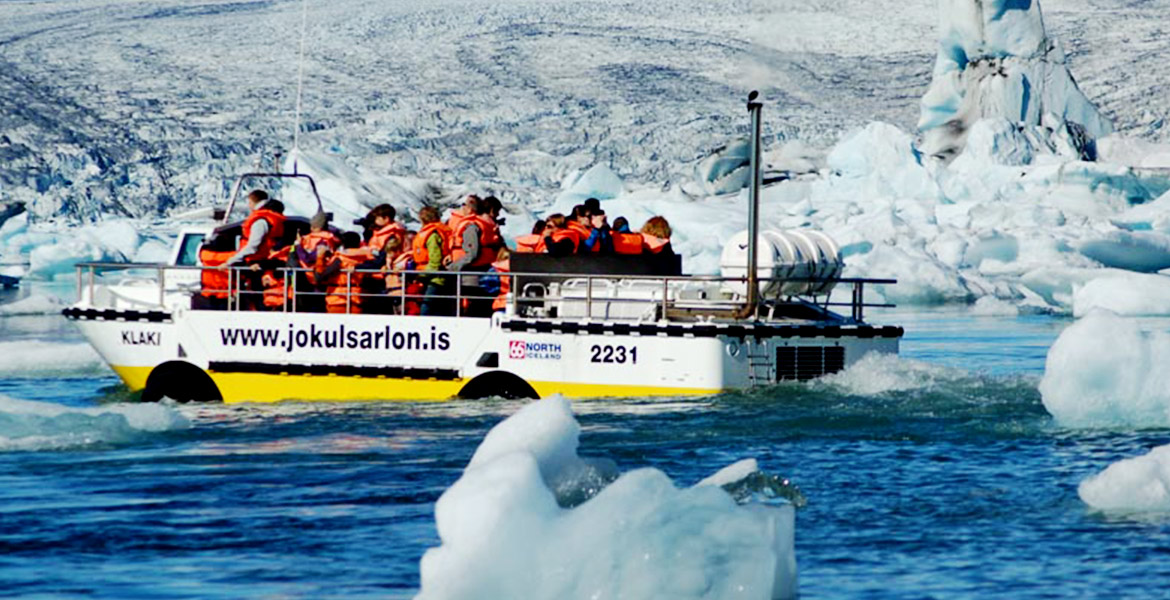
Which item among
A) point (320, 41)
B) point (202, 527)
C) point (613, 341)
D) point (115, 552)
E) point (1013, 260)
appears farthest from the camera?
point (320, 41)

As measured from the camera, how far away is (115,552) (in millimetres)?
7254

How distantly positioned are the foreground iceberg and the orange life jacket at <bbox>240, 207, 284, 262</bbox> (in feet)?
23.3

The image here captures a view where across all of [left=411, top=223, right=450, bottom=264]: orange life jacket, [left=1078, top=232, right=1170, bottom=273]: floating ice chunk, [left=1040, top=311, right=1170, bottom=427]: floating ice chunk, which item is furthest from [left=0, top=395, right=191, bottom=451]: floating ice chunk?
[left=1078, top=232, right=1170, bottom=273]: floating ice chunk

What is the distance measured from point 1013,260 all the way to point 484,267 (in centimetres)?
1709

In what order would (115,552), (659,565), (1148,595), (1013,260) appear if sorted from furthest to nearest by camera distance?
(1013,260)
(115,552)
(1148,595)
(659,565)

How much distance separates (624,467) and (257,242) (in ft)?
14.2

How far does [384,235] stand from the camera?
41.6 ft

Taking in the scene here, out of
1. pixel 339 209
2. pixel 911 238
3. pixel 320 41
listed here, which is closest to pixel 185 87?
pixel 320 41

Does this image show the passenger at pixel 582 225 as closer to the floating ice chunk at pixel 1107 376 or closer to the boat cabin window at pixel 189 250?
the boat cabin window at pixel 189 250

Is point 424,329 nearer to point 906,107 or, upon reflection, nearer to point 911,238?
point 911,238

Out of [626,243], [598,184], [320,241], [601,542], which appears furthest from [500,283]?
[598,184]

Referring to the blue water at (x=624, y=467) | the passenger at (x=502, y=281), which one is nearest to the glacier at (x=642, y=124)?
Answer: the passenger at (x=502, y=281)

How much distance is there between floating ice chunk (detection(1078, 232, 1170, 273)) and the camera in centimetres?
2680

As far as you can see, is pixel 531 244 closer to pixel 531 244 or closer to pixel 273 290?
pixel 531 244
